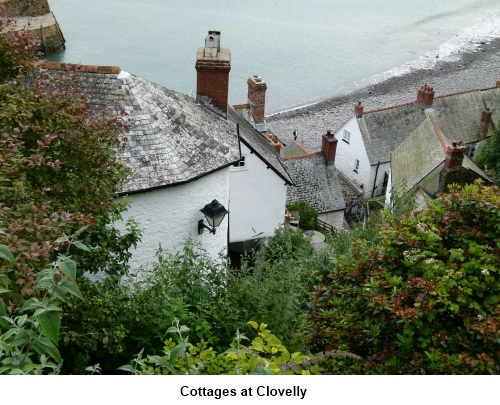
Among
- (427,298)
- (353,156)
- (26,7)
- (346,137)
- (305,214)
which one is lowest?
(427,298)

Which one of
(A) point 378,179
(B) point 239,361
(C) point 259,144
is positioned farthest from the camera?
(A) point 378,179

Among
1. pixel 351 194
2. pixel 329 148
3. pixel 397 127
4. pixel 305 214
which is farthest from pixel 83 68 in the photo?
pixel 397 127

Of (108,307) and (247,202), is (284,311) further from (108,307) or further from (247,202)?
(247,202)

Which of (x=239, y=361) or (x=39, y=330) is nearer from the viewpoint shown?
(x=39, y=330)

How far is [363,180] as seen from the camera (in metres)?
35.7

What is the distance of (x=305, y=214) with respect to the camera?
85.9 feet

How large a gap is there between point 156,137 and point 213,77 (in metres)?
3.23

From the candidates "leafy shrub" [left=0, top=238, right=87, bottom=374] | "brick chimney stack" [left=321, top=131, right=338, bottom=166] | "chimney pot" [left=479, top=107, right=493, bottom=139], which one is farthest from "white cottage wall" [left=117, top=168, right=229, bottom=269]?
"chimney pot" [left=479, top=107, right=493, bottom=139]

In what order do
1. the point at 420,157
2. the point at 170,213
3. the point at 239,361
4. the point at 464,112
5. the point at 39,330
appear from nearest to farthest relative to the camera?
the point at 39,330
the point at 239,361
the point at 170,213
the point at 420,157
the point at 464,112

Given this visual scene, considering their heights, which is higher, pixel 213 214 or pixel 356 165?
pixel 356 165

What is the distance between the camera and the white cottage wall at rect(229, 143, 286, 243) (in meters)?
18.9

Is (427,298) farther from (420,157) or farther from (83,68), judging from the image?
(420,157)

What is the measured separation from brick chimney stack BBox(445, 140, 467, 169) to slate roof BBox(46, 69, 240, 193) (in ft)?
40.8

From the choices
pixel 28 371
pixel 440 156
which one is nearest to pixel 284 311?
pixel 28 371
